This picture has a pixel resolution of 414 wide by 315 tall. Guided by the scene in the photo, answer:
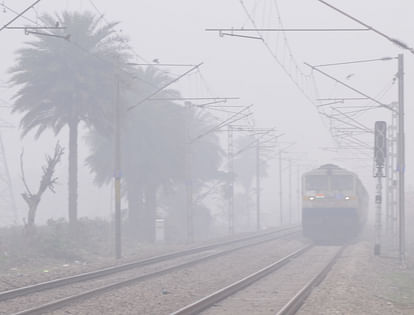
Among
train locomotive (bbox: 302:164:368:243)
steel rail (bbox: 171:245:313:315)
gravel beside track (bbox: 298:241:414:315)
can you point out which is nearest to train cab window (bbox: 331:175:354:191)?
train locomotive (bbox: 302:164:368:243)

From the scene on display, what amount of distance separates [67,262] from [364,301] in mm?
16110

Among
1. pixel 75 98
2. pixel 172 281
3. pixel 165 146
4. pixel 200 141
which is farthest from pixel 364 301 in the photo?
pixel 200 141

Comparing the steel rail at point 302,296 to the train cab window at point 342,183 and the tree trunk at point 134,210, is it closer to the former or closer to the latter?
the train cab window at point 342,183

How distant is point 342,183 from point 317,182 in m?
1.32

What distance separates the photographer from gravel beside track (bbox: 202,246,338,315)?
1532 cm

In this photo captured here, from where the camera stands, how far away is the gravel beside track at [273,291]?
15.3 metres

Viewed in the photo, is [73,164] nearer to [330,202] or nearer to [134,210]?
[134,210]

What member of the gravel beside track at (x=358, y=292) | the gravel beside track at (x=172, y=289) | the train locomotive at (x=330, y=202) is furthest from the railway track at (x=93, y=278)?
the train locomotive at (x=330, y=202)

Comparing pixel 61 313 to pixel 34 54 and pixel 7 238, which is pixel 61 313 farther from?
pixel 34 54

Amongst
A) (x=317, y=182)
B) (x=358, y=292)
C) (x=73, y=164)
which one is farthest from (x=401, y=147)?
(x=73, y=164)

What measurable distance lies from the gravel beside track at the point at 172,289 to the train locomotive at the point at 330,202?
33.6ft

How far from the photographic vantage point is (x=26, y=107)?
37.3m

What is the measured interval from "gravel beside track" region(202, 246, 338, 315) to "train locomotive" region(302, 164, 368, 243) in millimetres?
10918

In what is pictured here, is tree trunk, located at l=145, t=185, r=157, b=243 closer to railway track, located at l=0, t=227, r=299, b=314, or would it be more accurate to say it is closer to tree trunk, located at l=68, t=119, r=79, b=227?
tree trunk, located at l=68, t=119, r=79, b=227
